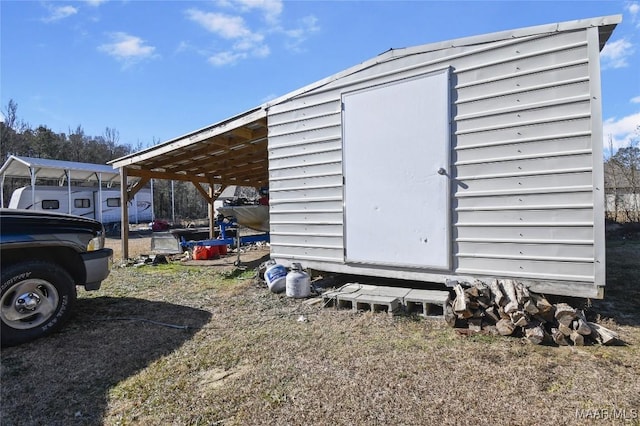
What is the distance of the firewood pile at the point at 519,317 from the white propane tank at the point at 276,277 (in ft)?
8.29

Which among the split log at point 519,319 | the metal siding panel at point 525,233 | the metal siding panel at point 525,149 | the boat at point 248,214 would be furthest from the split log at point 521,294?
the boat at point 248,214

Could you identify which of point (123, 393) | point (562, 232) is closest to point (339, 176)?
point (562, 232)

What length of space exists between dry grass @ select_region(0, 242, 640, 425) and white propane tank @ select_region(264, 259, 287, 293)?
0.98 metres

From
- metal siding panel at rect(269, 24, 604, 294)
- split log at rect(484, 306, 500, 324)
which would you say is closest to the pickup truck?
metal siding panel at rect(269, 24, 604, 294)

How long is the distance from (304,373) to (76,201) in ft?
66.8

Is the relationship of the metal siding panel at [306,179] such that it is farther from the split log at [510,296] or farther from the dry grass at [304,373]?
the split log at [510,296]

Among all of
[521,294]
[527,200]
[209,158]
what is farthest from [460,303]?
[209,158]

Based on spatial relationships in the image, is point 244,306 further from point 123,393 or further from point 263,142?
point 263,142

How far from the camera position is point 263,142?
8594mm

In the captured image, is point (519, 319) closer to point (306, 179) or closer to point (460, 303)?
point (460, 303)

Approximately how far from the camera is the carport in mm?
7172

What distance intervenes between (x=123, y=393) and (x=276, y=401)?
116 cm

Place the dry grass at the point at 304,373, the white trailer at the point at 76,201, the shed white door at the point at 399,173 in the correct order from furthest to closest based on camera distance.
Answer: the white trailer at the point at 76,201 → the shed white door at the point at 399,173 → the dry grass at the point at 304,373

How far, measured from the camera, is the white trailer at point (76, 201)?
56.7 feet
